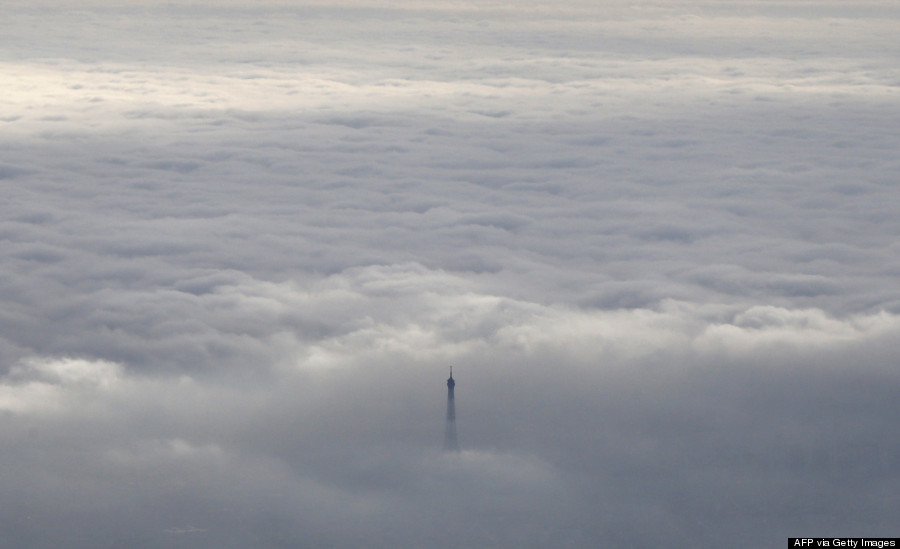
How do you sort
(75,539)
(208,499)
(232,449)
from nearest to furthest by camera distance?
(75,539) < (208,499) < (232,449)

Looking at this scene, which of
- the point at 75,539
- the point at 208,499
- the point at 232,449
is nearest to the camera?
the point at 75,539

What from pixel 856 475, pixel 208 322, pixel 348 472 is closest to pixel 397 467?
pixel 348 472

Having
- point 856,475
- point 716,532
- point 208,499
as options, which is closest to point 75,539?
point 208,499

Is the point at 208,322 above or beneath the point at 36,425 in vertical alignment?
above

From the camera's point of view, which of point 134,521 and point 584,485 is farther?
point 584,485

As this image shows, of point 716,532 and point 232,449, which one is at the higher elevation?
point 232,449

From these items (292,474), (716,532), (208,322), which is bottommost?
(716,532)

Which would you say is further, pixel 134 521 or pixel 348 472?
pixel 348 472

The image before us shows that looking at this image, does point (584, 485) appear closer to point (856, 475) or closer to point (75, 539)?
point (856, 475)

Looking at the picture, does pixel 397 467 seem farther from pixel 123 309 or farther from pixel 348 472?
pixel 123 309
